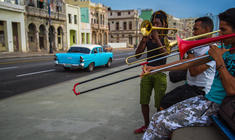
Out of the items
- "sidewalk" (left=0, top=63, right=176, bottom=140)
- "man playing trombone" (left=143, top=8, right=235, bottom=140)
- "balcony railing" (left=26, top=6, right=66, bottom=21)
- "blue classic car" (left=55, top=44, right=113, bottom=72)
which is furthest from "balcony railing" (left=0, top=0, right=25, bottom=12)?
"man playing trombone" (left=143, top=8, right=235, bottom=140)

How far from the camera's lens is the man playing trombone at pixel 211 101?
195 cm

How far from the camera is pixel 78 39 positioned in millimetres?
50281

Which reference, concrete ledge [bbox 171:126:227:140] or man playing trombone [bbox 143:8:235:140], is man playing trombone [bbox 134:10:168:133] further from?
concrete ledge [bbox 171:126:227:140]

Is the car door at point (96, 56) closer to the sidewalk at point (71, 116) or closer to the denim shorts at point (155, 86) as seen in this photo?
the sidewalk at point (71, 116)

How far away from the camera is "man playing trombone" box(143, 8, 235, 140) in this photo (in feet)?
6.40

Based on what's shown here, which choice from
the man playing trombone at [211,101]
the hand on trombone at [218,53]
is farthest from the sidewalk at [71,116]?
the hand on trombone at [218,53]

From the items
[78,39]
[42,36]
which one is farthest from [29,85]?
[78,39]

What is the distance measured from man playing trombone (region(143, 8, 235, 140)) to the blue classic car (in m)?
9.83

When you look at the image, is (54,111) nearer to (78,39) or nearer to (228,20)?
(228,20)

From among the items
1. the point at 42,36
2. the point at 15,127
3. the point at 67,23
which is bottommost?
the point at 15,127

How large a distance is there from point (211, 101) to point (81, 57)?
1014 centimetres

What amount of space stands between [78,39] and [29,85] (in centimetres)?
4342

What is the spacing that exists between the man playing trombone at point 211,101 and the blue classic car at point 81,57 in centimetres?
983

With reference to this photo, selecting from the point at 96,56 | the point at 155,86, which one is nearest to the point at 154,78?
the point at 155,86
